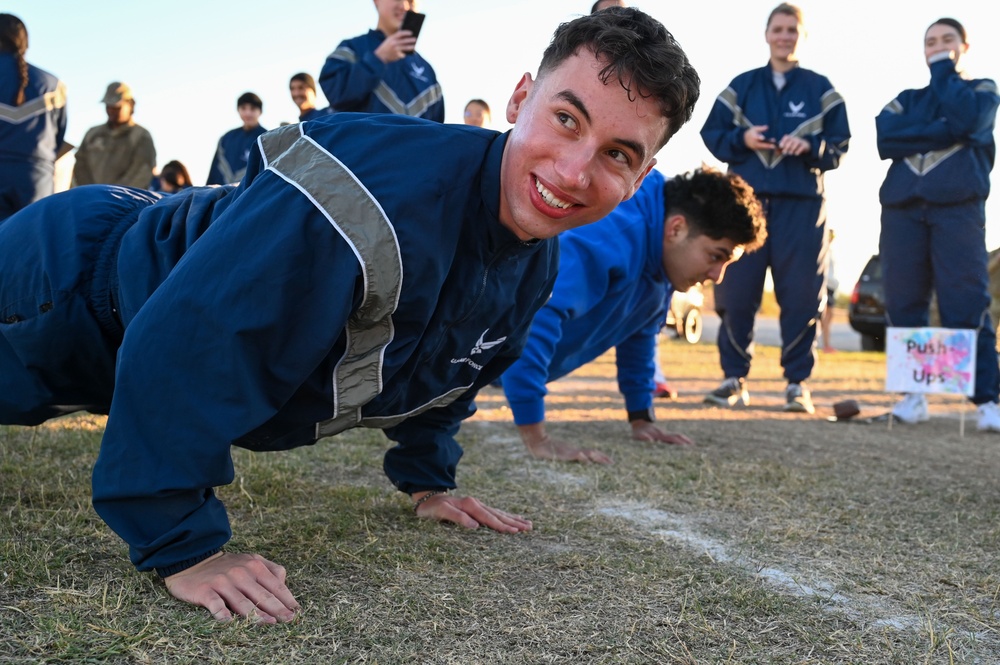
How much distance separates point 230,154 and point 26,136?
3.12m

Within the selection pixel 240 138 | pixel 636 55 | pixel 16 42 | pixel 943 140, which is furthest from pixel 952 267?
pixel 240 138

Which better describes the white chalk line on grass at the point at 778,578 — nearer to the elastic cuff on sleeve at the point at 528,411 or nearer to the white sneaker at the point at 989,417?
the elastic cuff on sleeve at the point at 528,411

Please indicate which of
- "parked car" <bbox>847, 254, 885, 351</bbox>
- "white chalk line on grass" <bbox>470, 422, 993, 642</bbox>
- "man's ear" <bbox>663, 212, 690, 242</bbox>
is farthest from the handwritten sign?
"parked car" <bbox>847, 254, 885, 351</bbox>

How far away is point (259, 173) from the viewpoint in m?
1.81

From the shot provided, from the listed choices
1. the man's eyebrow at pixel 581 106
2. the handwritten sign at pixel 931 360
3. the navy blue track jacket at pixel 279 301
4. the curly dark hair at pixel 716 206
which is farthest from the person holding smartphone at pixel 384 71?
the man's eyebrow at pixel 581 106

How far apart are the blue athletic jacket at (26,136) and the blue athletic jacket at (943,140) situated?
4641mm

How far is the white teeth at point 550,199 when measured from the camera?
6.04ft

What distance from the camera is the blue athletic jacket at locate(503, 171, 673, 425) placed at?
3361 millimetres

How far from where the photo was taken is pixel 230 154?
8.34 meters

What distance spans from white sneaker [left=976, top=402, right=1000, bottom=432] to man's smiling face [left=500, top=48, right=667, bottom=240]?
13.2 feet

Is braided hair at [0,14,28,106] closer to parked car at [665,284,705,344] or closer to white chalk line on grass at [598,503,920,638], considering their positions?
white chalk line on grass at [598,503,920,638]

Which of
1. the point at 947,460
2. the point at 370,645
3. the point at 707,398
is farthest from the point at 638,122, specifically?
the point at 707,398

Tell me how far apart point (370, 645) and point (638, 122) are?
1.06 metres

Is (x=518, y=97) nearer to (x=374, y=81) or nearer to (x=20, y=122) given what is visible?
(x=374, y=81)
